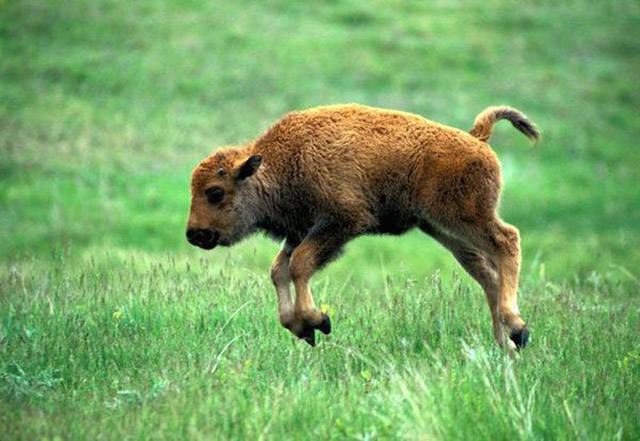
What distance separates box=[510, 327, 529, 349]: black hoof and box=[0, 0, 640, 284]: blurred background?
7.53 meters

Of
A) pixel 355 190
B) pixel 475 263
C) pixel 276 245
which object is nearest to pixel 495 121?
pixel 475 263

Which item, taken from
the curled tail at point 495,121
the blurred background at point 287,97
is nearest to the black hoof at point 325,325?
the curled tail at point 495,121

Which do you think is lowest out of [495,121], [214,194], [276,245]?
[276,245]

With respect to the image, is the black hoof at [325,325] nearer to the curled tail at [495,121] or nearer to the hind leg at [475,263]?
the hind leg at [475,263]

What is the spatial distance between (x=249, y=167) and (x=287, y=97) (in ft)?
57.6

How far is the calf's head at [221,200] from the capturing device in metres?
7.50

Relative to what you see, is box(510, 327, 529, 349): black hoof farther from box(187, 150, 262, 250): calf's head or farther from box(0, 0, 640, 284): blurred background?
box(0, 0, 640, 284): blurred background

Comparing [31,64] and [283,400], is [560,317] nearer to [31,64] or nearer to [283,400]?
[283,400]

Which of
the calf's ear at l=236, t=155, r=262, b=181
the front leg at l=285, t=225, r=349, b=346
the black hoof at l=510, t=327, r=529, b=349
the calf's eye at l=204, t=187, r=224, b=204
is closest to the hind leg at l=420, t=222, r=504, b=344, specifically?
the black hoof at l=510, t=327, r=529, b=349

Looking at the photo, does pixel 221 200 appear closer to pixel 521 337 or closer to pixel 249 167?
pixel 249 167

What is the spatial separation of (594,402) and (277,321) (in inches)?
102

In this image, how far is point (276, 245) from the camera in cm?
1712

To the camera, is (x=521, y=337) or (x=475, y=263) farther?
(x=475, y=263)

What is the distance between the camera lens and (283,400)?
18.7ft
